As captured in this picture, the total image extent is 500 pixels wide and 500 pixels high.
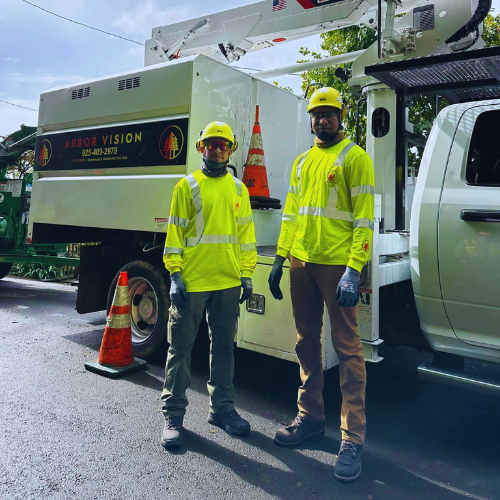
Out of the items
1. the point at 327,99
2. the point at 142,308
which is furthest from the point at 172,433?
the point at 327,99

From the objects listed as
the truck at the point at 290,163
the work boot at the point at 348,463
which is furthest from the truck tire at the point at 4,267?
the work boot at the point at 348,463

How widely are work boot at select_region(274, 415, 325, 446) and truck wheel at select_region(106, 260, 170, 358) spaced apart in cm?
182

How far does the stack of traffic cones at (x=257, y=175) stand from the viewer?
4418mm

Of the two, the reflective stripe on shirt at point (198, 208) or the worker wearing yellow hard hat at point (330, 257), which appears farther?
the reflective stripe on shirt at point (198, 208)

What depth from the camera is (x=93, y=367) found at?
14.2 ft

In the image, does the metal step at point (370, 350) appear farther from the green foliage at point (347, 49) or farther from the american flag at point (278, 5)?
the green foliage at point (347, 49)

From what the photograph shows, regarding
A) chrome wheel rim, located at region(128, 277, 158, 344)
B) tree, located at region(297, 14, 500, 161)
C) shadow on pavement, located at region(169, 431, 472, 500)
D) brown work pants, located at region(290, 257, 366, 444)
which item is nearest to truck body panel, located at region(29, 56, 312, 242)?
chrome wheel rim, located at region(128, 277, 158, 344)

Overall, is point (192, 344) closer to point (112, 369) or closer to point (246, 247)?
point (246, 247)

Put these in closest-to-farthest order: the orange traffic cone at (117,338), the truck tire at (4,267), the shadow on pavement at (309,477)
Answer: the shadow on pavement at (309,477) → the orange traffic cone at (117,338) → the truck tire at (4,267)

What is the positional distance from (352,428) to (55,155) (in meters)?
4.39

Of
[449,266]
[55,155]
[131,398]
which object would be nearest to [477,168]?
[449,266]

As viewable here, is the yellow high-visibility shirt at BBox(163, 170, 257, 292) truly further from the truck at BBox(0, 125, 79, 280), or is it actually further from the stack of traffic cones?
Answer: the truck at BBox(0, 125, 79, 280)

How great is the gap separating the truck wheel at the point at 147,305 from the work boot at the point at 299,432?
5.96 feet

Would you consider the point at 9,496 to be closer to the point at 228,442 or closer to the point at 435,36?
the point at 228,442
